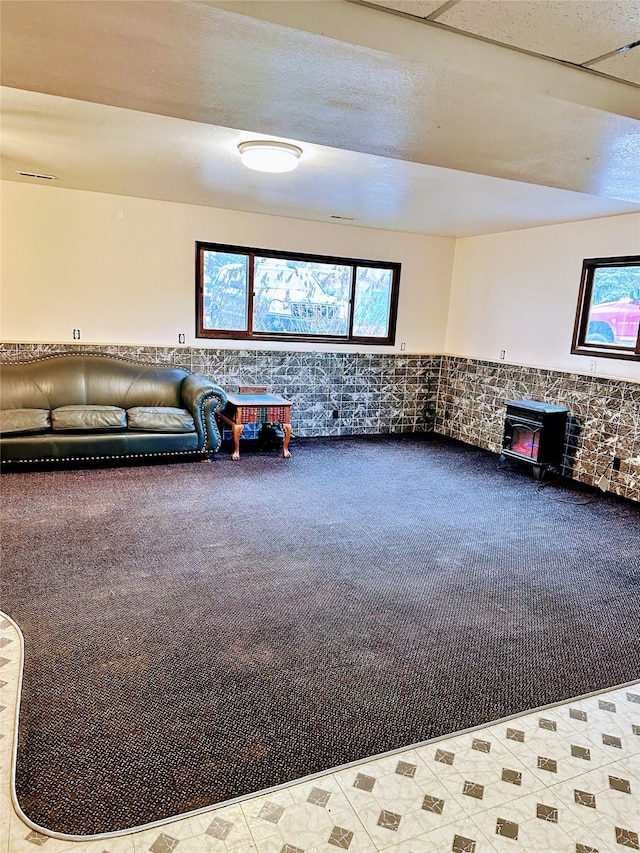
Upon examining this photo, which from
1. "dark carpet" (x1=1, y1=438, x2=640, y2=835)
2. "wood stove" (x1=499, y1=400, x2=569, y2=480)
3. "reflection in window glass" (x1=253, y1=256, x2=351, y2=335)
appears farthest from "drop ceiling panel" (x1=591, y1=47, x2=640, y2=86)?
"reflection in window glass" (x1=253, y1=256, x2=351, y2=335)

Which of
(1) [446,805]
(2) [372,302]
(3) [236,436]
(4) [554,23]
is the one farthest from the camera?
(2) [372,302]

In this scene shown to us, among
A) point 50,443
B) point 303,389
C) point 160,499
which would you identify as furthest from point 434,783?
point 303,389

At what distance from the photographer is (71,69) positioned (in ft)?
6.05

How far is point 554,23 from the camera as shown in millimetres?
1583

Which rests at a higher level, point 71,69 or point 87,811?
point 71,69

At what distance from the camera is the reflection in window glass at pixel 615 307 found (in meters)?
5.04

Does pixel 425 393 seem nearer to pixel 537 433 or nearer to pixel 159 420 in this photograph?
pixel 537 433

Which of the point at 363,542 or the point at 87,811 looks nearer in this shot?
the point at 87,811

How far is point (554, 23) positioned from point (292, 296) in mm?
5119

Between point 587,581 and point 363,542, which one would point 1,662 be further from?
point 587,581

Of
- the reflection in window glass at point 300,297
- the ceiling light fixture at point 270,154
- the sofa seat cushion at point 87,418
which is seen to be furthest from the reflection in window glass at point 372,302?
the ceiling light fixture at point 270,154

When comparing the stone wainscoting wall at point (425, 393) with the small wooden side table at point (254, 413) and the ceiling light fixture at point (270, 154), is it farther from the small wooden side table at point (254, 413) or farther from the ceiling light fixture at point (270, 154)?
the ceiling light fixture at point (270, 154)

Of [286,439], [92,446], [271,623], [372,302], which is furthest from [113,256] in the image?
[271,623]

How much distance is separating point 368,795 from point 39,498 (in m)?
3.43
